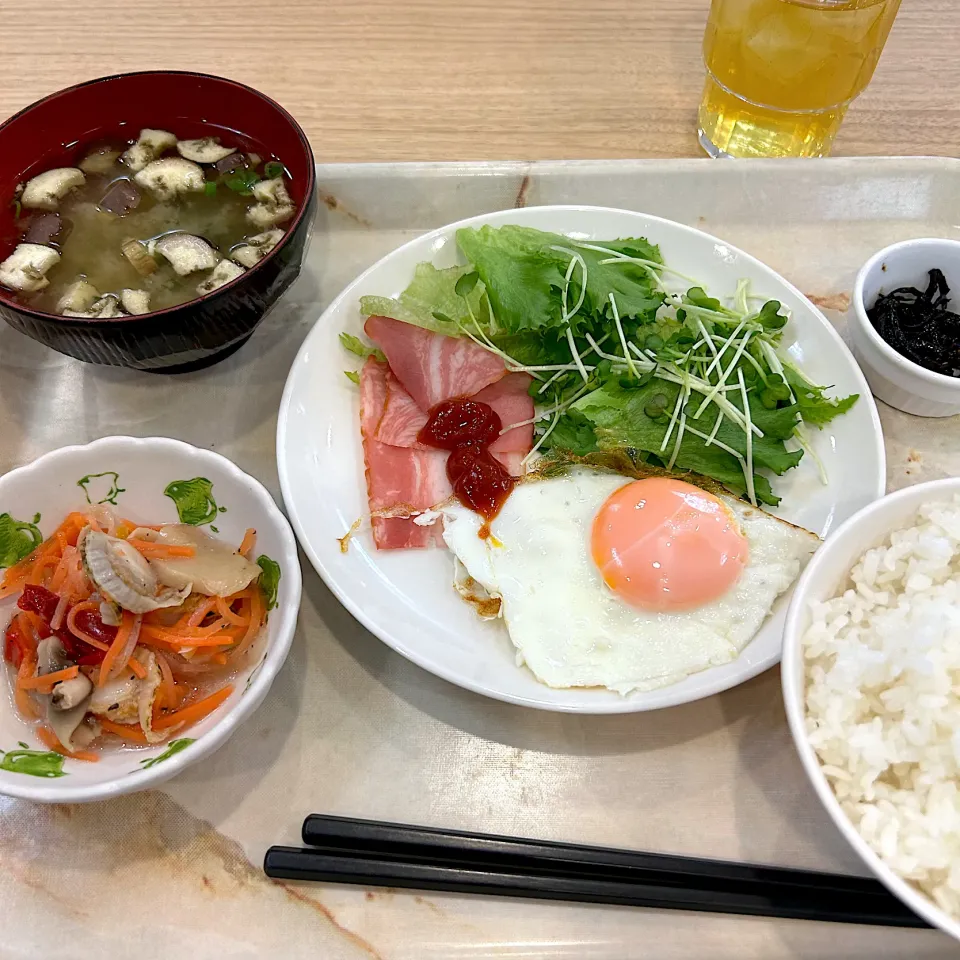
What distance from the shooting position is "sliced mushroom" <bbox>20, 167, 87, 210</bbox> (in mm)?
1983

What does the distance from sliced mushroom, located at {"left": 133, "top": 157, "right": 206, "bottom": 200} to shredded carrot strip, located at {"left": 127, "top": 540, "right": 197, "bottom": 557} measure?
1.02 meters

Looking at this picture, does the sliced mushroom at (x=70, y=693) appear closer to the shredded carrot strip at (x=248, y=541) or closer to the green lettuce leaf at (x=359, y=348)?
the shredded carrot strip at (x=248, y=541)

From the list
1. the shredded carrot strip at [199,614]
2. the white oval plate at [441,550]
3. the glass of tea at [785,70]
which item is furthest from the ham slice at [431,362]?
the glass of tea at [785,70]

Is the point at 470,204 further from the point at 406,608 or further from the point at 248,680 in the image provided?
the point at 248,680

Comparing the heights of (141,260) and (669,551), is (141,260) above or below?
above

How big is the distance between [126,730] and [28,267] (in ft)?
3.95

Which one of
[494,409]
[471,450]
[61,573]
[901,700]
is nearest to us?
[901,700]

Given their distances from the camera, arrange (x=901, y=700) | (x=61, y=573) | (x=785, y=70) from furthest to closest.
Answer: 1. (x=785, y=70)
2. (x=61, y=573)
3. (x=901, y=700)

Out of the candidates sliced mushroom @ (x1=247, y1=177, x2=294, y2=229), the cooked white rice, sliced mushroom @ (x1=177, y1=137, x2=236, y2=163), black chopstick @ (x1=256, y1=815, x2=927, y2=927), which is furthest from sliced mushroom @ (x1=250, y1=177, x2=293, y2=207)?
the cooked white rice

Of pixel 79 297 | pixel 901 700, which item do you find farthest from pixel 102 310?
pixel 901 700

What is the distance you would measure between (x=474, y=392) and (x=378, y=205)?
0.79 meters

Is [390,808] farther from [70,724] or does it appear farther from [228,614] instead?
[70,724]

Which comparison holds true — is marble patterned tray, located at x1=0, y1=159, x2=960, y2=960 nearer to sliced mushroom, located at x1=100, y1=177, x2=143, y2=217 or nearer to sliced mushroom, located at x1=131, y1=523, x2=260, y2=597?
sliced mushroom, located at x1=131, y1=523, x2=260, y2=597

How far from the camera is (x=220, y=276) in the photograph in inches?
75.8
